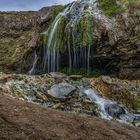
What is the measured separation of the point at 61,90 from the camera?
55.2 feet

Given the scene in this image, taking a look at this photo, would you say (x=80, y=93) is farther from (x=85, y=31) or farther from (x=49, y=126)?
(x=49, y=126)

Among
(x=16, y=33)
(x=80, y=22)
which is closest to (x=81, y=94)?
(x=80, y=22)

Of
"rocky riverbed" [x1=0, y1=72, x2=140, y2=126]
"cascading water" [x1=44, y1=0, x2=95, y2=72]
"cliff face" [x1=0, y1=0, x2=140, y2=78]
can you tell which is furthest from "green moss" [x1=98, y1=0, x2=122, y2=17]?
"rocky riverbed" [x1=0, y1=72, x2=140, y2=126]

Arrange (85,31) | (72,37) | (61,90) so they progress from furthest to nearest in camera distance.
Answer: (72,37), (85,31), (61,90)

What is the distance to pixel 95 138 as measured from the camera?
10.3 meters

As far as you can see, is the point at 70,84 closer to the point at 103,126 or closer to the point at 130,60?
the point at 130,60

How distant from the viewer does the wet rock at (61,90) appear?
1642 centimetres

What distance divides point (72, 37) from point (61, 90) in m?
5.57

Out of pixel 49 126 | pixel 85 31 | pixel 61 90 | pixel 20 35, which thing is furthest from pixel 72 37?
pixel 20 35

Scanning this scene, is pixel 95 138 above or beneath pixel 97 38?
beneath

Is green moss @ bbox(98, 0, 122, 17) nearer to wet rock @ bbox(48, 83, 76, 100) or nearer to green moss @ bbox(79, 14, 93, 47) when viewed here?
green moss @ bbox(79, 14, 93, 47)

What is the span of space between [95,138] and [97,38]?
11.3m

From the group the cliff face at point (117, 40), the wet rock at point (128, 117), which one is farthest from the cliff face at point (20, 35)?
the wet rock at point (128, 117)

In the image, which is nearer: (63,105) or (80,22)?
(63,105)
